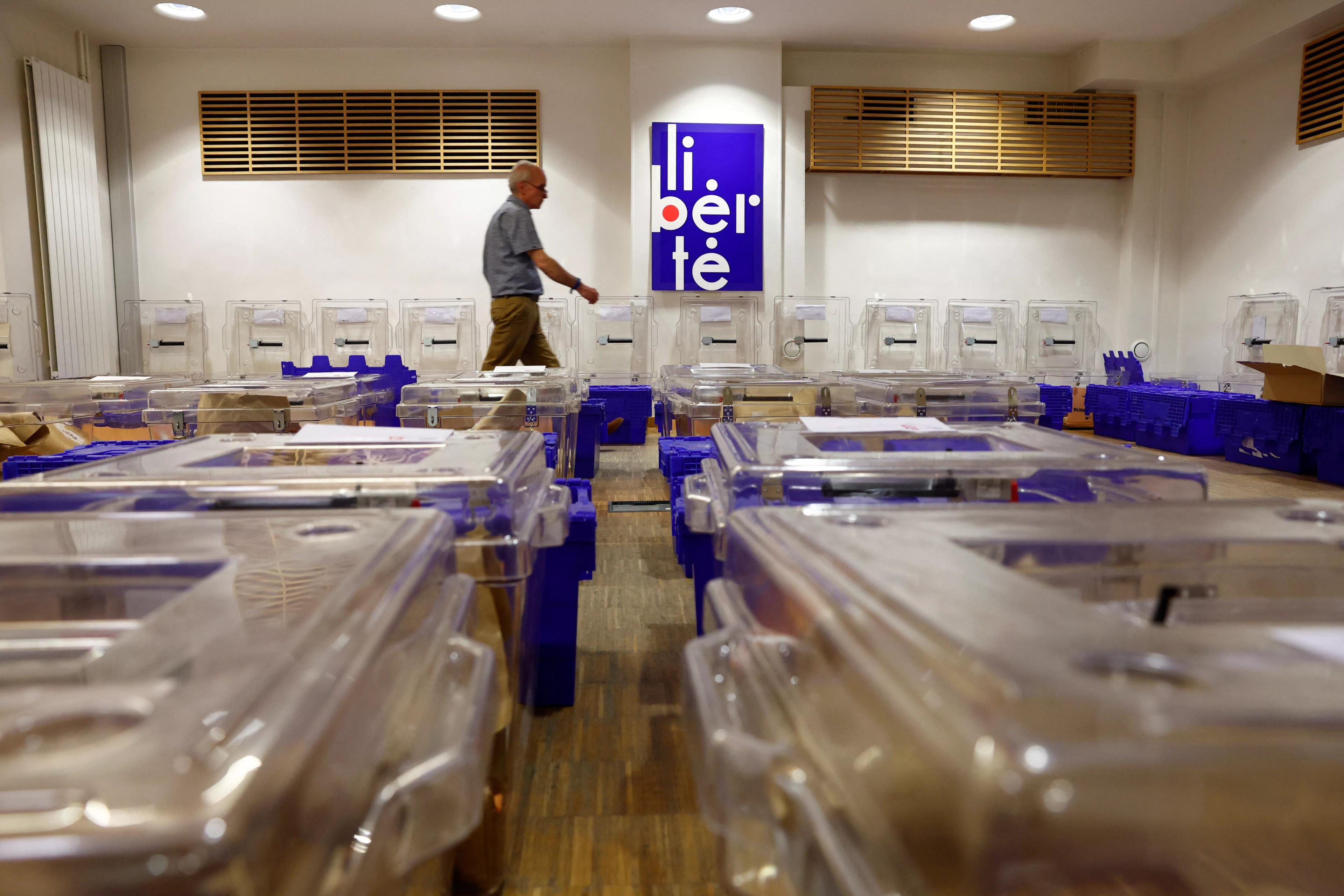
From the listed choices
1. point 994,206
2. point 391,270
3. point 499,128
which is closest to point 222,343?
point 391,270

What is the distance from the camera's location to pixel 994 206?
262 inches

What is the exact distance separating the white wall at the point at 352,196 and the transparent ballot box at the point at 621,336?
399mm

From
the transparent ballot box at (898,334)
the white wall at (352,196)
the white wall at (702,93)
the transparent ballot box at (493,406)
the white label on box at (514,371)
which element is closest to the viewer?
the transparent ballot box at (493,406)

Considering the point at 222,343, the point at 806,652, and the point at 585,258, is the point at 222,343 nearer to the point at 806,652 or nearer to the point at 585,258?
the point at 585,258

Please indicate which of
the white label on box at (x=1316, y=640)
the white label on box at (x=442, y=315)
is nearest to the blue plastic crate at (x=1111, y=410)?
the white label on box at (x=442, y=315)

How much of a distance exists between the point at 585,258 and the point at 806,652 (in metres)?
6.24

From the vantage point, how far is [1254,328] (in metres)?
5.71

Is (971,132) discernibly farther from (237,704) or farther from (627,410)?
(237,704)

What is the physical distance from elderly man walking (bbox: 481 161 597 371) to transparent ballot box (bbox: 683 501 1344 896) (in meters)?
3.58

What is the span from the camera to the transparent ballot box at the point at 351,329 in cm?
625

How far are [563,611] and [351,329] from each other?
5439mm

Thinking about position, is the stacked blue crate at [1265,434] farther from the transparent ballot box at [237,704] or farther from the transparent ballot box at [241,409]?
the transparent ballot box at [237,704]

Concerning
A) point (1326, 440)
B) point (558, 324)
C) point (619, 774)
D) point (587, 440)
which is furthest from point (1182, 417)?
point (619, 774)

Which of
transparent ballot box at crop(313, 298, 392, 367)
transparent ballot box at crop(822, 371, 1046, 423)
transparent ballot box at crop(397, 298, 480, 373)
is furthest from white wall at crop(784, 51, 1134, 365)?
transparent ballot box at crop(822, 371, 1046, 423)
